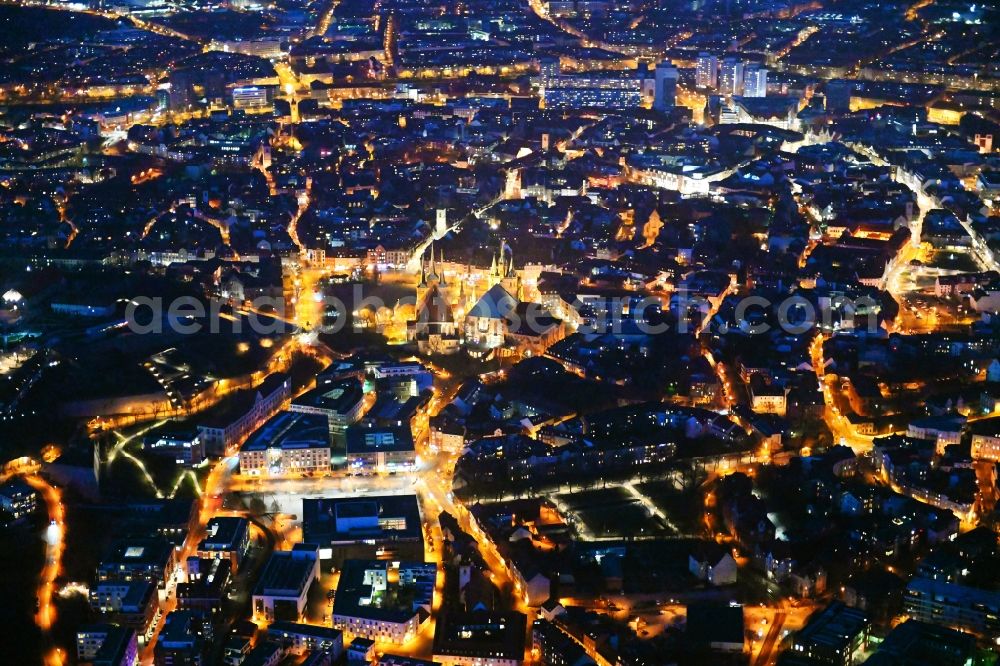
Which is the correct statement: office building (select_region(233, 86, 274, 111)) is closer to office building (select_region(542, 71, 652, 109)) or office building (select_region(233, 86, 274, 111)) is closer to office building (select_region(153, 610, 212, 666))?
office building (select_region(542, 71, 652, 109))

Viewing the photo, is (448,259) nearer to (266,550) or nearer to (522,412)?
(522,412)

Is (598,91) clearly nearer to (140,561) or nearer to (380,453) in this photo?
(380,453)

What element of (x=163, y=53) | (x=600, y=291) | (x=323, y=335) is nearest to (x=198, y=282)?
(x=323, y=335)

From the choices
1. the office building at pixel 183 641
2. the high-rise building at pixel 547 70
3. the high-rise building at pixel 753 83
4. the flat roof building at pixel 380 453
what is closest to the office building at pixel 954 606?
the flat roof building at pixel 380 453

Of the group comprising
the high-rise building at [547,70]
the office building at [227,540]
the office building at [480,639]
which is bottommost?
the office building at [480,639]

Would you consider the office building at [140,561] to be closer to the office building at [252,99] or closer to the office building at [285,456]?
the office building at [285,456]

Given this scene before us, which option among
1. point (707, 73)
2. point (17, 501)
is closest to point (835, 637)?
point (17, 501)

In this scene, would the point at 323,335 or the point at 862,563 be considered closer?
the point at 862,563
